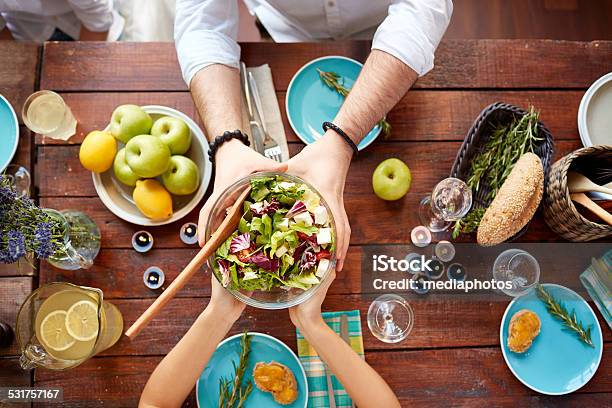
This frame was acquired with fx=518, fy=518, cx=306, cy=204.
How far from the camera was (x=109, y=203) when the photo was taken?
143cm

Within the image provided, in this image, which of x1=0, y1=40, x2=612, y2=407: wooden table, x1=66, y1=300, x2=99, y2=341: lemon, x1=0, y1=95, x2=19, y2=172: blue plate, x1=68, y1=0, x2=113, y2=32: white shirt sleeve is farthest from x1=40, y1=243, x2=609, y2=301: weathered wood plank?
x1=68, y1=0, x2=113, y2=32: white shirt sleeve

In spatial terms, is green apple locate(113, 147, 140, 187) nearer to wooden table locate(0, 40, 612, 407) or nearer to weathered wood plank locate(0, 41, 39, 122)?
wooden table locate(0, 40, 612, 407)

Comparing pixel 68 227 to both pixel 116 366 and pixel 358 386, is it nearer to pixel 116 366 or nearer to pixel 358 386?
pixel 116 366

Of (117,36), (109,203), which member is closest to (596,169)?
(109,203)

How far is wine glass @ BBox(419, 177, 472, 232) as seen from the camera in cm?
141

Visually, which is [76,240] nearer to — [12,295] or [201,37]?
[12,295]

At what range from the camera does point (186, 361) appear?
4.08 ft

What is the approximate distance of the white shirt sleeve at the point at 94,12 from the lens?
1.83 m

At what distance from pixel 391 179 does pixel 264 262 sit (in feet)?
1.78

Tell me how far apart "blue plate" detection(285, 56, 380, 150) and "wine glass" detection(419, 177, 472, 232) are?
1.23 ft

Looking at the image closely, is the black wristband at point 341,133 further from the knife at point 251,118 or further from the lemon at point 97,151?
the lemon at point 97,151

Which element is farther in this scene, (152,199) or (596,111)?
(596,111)

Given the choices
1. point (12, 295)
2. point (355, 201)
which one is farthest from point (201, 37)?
point (12, 295)

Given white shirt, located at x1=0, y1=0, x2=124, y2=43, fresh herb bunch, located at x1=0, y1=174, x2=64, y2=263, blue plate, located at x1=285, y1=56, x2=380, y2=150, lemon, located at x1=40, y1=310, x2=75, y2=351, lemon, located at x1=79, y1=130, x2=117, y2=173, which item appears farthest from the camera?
white shirt, located at x1=0, y1=0, x2=124, y2=43
